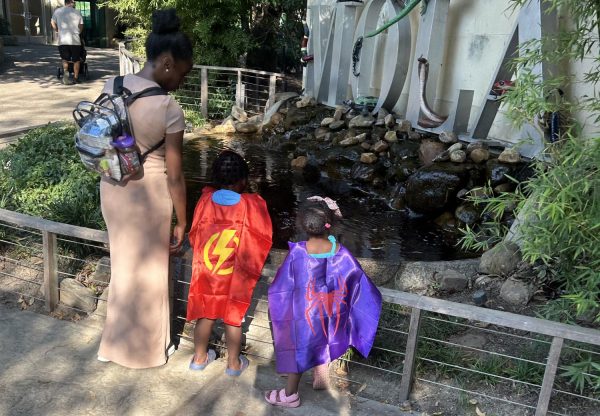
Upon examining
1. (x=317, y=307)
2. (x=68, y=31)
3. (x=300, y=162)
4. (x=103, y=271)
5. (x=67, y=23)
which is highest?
(x=67, y=23)

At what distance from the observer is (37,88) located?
1276 cm

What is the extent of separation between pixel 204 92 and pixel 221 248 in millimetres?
9777

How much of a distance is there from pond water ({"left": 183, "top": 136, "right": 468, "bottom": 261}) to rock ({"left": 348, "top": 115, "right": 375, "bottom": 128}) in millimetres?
1214

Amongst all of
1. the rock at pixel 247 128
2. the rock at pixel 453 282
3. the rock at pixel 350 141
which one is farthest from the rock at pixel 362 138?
the rock at pixel 453 282

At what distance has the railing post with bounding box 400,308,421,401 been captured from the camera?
9.90 ft

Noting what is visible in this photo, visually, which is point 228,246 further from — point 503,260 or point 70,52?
point 70,52

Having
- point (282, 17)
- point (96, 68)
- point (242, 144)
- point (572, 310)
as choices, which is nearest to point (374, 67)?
point (242, 144)

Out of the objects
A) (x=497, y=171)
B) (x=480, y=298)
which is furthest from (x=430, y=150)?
(x=480, y=298)

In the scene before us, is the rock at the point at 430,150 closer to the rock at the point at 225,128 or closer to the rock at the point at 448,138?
the rock at the point at 448,138

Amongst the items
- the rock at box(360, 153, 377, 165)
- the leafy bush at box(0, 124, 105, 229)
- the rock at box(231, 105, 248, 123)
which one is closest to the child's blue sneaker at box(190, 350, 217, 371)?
the leafy bush at box(0, 124, 105, 229)

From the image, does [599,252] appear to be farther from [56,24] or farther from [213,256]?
[56,24]

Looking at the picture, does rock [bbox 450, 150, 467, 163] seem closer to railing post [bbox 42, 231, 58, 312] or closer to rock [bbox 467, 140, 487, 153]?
rock [bbox 467, 140, 487, 153]

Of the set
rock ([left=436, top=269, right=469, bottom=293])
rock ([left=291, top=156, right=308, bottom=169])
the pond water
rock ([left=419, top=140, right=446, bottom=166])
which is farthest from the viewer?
rock ([left=291, top=156, right=308, bottom=169])

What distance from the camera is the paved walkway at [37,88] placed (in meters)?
9.91
